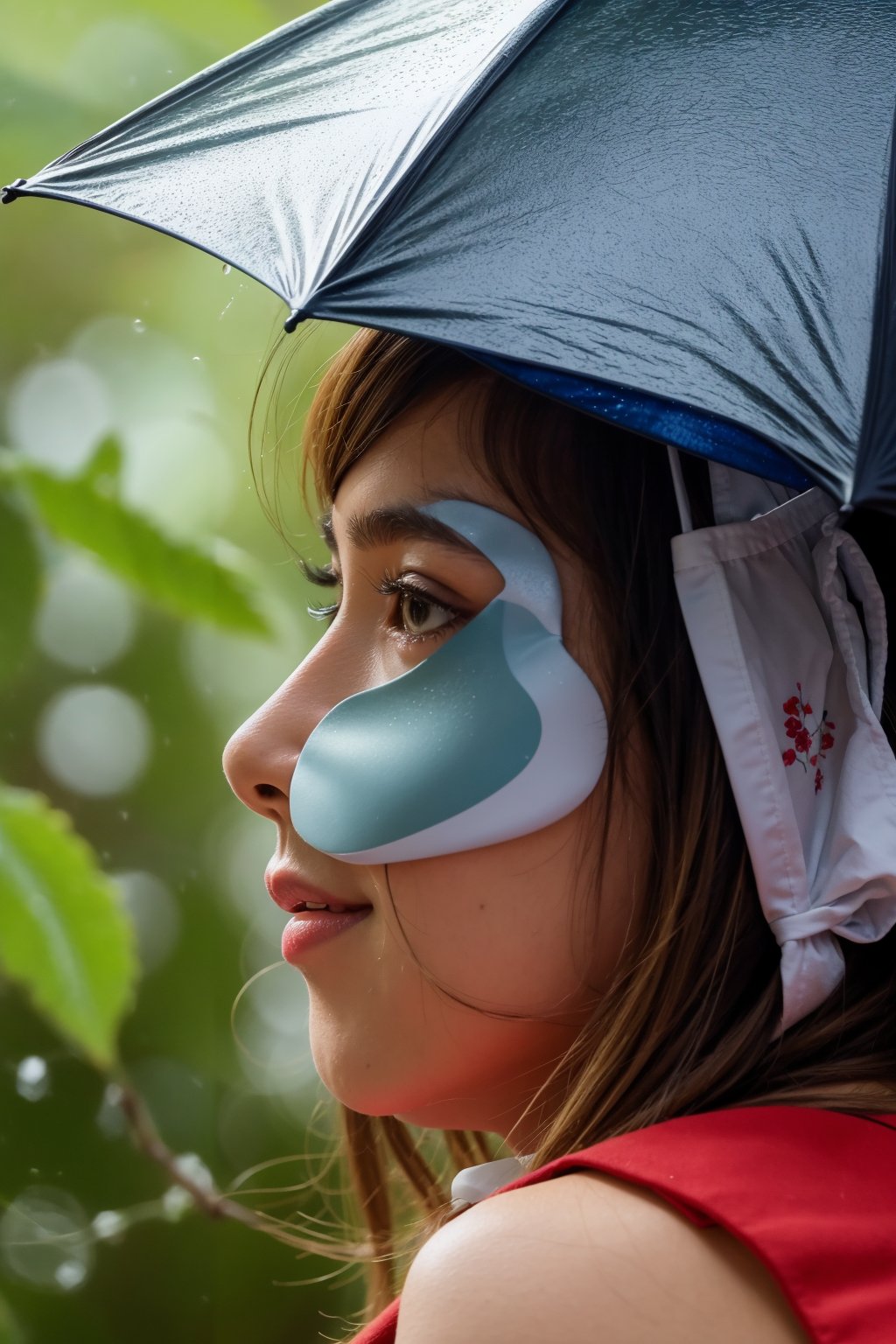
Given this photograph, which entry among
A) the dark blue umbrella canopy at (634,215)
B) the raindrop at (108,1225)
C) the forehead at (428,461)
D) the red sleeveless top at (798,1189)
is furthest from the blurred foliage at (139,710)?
the red sleeveless top at (798,1189)

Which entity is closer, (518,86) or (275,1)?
(518,86)

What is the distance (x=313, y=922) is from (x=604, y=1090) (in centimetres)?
18

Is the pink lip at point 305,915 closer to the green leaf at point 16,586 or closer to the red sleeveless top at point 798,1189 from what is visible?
the red sleeveless top at point 798,1189

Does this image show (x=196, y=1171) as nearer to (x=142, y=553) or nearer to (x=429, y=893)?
(x=142, y=553)

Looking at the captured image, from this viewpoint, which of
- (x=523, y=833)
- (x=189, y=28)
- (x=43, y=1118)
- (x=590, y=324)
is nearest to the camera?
(x=590, y=324)

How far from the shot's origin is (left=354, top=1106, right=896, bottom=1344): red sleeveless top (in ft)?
1.58

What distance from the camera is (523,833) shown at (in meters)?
0.65

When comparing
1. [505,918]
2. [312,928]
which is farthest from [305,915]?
[505,918]

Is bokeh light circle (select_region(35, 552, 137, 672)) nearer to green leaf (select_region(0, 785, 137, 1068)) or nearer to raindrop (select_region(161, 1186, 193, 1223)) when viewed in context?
green leaf (select_region(0, 785, 137, 1068))

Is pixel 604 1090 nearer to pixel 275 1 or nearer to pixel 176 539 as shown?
pixel 176 539

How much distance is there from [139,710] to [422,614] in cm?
65

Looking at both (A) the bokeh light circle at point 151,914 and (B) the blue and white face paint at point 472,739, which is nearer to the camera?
(B) the blue and white face paint at point 472,739

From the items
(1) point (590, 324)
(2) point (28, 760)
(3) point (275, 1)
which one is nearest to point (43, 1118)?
(2) point (28, 760)

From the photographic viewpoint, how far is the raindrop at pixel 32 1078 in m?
1.20
